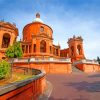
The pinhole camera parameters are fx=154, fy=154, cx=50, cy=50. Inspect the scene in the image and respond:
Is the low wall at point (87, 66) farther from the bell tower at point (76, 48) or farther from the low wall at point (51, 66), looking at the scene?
the bell tower at point (76, 48)

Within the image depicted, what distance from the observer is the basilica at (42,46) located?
92.8ft

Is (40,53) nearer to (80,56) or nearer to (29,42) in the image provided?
(29,42)

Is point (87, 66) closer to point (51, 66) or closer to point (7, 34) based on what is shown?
point (51, 66)

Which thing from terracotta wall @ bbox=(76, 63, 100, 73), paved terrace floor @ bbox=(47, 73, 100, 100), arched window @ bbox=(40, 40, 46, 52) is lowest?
paved terrace floor @ bbox=(47, 73, 100, 100)

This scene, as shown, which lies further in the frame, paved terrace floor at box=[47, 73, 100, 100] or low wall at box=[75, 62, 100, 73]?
low wall at box=[75, 62, 100, 73]

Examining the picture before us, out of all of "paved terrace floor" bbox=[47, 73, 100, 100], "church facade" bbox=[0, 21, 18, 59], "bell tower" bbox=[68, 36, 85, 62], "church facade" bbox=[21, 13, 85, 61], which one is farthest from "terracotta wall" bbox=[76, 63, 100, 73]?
"church facade" bbox=[0, 21, 18, 59]

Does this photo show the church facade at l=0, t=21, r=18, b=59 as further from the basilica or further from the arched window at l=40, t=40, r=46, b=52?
the arched window at l=40, t=40, r=46, b=52

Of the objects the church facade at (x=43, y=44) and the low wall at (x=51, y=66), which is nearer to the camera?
the low wall at (x=51, y=66)

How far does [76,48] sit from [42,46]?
36.0 feet

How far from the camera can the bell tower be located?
4581cm

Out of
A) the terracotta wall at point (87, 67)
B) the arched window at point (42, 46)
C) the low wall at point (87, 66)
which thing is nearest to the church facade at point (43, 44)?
the arched window at point (42, 46)

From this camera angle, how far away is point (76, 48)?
1810 inches

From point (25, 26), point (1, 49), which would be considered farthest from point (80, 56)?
point (1, 49)

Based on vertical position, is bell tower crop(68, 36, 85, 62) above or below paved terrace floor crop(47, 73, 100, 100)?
above
